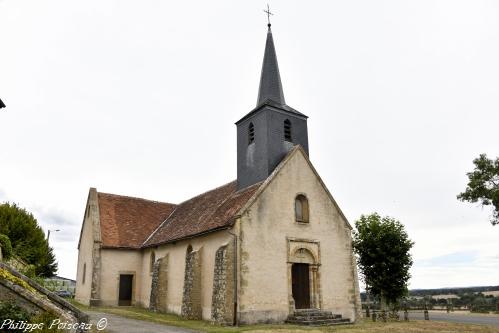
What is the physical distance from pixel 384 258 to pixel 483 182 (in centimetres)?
701

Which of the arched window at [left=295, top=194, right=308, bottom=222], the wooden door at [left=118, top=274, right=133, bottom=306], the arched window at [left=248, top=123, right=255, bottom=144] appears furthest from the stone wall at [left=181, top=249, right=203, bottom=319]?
the wooden door at [left=118, top=274, right=133, bottom=306]

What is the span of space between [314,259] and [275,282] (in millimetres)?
2834

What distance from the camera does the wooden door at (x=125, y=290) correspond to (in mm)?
28156

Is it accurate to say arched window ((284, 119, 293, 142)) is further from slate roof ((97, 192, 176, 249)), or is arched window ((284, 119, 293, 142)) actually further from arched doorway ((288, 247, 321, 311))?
slate roof ((97, 192, 176, 249))

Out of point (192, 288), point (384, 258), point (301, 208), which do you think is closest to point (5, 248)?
point (192, 288)

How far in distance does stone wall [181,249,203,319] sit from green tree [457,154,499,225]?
15.1m

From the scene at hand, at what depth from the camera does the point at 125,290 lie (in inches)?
1119

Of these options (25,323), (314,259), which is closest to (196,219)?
(314,259)

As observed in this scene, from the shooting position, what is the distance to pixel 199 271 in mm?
20969

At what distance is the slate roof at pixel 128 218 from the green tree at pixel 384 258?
50.2 ft

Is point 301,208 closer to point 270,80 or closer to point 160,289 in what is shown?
point 270,80

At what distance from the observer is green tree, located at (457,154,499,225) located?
72.3ft

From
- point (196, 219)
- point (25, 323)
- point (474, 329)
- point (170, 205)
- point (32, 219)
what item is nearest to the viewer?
point (25, 323)

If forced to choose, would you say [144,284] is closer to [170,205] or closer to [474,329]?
[170,205]
